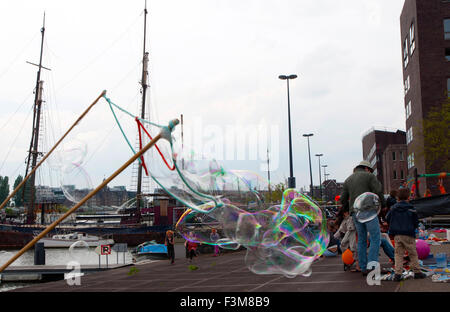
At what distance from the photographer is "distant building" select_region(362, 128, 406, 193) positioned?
86375 millimetres

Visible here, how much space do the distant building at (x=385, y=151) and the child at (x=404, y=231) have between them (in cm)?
8193

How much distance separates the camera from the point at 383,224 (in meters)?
11.8

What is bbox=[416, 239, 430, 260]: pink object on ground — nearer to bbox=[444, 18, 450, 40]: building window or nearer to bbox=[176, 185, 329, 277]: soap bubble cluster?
bbox=[176, 185, 329, 277]: soap bubble cluster

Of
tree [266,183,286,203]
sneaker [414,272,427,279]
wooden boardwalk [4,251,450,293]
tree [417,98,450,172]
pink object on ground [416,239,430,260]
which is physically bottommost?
wooden boardwalk [4,251,450,293]

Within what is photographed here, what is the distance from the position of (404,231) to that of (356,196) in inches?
38.0

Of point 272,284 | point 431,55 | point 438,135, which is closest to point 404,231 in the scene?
point 272,284

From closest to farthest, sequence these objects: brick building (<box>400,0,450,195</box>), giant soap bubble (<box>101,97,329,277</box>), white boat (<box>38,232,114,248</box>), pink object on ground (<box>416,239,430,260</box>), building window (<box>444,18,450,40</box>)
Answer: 1. giant soap bubble (<box>101,97,329,277</box>)
2. pink object on ground (<box>416,239,430,260</box>)
3. brick building (<box>400,0,450,195</box>)
4. building window (<box>444,18,450,40</box>)
5. white boat (<box>38,232,114,248</box>)

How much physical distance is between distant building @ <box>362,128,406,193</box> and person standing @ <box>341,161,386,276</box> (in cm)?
8167

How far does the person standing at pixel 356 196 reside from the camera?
7.54 meters

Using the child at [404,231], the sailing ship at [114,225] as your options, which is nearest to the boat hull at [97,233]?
the sailing ship at [114,225]

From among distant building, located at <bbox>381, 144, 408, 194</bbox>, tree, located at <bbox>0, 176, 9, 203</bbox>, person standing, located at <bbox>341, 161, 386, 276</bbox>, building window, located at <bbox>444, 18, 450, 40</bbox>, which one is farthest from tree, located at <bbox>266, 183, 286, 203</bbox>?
tree, located at <bbox>0, 176, 9, 203</bbox>

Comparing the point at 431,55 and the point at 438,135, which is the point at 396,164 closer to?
the point at 431,55

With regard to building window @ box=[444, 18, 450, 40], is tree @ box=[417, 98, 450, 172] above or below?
below

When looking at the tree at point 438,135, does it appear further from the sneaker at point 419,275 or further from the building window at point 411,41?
the sneaker at point 419,275
